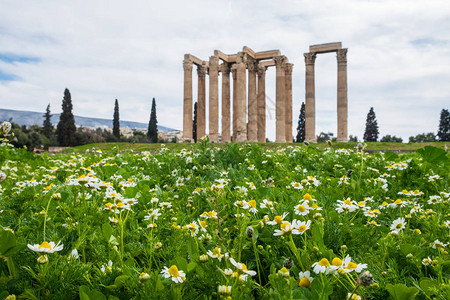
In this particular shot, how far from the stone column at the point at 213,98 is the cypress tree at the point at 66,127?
106 feet

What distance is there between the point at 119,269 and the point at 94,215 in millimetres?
1066

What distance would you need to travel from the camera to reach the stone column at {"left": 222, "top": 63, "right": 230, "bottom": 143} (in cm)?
3906

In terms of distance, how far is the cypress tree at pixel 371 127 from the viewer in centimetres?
6700

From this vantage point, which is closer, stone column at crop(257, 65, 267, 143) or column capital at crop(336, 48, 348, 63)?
column capital at crop(336, 48, 348, 63)

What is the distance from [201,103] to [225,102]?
10.9 feet

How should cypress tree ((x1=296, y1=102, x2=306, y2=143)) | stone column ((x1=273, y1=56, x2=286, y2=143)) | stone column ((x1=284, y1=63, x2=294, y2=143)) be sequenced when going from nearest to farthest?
stone column ((x1=273, y1=56, x2=286, y2=143)) < stone column ((x1=284, y1=63, x2=294, y2=143)) < cypress tree ((x1=296, y1=102, x2=306, y2=143))

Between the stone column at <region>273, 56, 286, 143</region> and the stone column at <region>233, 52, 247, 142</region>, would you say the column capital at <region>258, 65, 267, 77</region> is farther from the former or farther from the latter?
the stone column at <region>233, 52, 247, 142</region>

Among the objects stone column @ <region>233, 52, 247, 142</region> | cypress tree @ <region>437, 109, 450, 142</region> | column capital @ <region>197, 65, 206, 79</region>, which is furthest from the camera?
cypress tree @ <region>437, 109, 450, 142</region>

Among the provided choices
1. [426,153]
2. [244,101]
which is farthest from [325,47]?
[426,153]

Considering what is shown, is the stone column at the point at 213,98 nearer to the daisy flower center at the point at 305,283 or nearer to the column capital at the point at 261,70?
the column capital at the point at 261,70

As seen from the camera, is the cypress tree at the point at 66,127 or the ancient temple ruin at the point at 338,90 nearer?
the ancient temple ruin at the point at 338,90

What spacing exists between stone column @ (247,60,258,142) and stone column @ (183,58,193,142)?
6838 mm

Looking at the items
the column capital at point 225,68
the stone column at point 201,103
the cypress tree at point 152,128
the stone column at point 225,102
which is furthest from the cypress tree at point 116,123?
the column capital at point 225,68

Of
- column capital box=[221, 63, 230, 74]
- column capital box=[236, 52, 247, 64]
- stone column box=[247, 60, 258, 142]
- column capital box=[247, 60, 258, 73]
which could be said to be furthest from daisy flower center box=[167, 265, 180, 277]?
column capital box=[221, 63, 230, 74]
